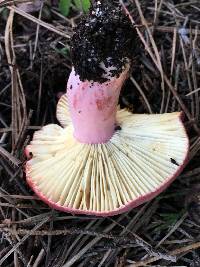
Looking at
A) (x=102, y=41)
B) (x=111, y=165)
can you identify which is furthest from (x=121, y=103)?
(x=102, y=41)

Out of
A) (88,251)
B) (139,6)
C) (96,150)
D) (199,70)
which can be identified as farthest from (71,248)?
(139,6)

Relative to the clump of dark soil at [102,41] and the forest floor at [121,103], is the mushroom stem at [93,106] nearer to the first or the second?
the clump of dark soil at [102,41]

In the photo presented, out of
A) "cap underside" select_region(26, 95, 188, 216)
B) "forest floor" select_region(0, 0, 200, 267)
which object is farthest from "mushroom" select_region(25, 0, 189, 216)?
"forest floor" select_region(0, 0, 200, 267)

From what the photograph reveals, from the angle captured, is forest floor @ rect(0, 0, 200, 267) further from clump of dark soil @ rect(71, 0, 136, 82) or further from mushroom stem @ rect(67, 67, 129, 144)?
clump of dark soil @ rect(71, 0, 136, 82)

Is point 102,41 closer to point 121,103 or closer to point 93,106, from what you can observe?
point 93,106

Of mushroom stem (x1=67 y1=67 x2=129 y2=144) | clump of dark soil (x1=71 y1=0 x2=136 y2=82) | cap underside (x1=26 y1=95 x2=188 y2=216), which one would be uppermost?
clump of dark soil (x1=71 y1=0 x2=136 y2=82)

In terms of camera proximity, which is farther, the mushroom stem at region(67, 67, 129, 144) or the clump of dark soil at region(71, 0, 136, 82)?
the mushroom stem at region(67, 67, 129, 144)

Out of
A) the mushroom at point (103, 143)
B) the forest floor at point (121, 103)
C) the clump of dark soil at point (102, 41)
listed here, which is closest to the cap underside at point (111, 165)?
the mushroom at point (103, 143)
